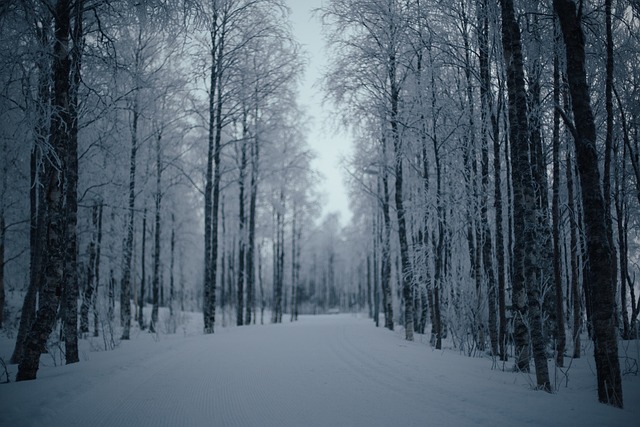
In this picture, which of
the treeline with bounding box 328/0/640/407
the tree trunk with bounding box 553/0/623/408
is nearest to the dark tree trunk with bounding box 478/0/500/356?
the treeline with bounding box 328/0/640/407

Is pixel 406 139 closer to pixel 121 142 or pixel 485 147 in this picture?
pixel 485 147

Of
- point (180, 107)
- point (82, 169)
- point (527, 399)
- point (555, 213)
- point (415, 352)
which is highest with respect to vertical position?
point (180, 107)

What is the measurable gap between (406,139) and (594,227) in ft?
19.9

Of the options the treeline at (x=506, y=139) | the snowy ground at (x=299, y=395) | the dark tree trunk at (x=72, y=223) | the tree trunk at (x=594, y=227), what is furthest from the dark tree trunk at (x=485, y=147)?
the dark tree trunk at (x=72, y=223)

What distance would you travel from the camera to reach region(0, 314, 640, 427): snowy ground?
3596mm

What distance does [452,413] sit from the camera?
3711 millimetres

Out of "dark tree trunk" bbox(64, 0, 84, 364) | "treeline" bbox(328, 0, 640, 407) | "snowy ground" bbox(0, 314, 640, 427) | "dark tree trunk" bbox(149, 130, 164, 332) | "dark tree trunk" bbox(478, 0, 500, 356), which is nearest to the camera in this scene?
"snowy ground" bbox(0, 314, 640, 427)

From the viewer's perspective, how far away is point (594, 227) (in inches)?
187

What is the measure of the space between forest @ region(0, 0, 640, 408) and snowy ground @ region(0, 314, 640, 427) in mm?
865

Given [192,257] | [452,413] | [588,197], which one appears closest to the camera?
[452,413]

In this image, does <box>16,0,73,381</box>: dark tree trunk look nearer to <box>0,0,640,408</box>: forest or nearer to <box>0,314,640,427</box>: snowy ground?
<box>0,0,640,408</box>: forest

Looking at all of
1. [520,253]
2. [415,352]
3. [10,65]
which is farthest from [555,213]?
[10,65]

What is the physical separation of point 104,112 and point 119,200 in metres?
5.61

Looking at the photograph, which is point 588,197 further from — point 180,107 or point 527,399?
point 180,107
